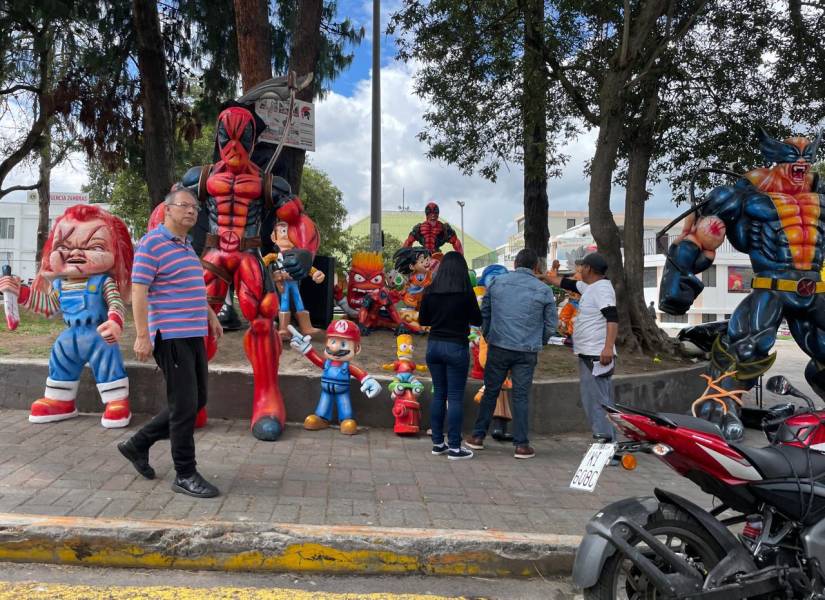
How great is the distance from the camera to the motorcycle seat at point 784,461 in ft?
Result: 8.79

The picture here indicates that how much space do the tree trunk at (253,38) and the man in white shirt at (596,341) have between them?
515 centimetres

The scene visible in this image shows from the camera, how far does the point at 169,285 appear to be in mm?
3928

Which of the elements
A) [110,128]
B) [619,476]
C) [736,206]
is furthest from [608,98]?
[110,128]

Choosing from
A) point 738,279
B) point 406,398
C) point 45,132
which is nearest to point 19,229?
point 45,132

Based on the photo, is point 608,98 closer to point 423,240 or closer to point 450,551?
point 423,240

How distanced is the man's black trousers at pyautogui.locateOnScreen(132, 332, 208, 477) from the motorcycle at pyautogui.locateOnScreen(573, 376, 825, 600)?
2.43 metres

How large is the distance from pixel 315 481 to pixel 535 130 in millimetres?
7835

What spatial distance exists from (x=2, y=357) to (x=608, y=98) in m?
7.24

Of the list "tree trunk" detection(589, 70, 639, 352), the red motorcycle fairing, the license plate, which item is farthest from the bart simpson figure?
the red motorcycle fairing

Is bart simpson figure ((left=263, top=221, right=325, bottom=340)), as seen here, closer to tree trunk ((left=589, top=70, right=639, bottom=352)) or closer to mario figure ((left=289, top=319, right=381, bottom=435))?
mario figure ((left=289, top=319, right=381, bottom=435))

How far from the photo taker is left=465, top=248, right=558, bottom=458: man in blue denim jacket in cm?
529

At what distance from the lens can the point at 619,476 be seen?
5.11m

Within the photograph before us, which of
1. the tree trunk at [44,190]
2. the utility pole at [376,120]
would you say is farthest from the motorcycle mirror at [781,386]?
the tree trunk at [44,190]

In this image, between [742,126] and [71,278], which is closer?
[71,278]
